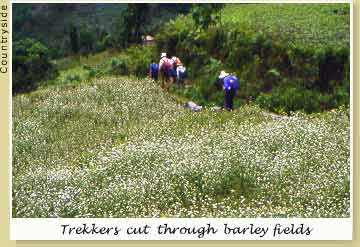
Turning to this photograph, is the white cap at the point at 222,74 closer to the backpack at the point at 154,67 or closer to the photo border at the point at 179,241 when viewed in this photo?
the backpack at the point at 154,67

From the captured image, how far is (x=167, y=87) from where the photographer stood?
15.2 metres

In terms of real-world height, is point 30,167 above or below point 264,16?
below

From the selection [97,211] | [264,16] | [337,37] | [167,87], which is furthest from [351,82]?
[97,211]

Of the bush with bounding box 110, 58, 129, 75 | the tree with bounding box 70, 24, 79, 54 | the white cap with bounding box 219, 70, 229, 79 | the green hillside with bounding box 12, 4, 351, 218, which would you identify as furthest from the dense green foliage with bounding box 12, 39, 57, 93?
the white cap with bounding box 219, 70, 229, 79

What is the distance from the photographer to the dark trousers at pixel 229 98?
14812 millimetres

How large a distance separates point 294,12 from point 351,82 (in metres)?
1.56

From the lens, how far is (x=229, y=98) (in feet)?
48.6

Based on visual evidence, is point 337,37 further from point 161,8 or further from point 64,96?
point 64,96

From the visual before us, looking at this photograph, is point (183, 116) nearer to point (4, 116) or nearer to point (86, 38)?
point (86, 38)

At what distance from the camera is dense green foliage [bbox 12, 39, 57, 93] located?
1423 centimetres

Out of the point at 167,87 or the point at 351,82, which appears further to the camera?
the point at 167,87

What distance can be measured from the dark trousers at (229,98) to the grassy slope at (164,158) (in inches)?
4.9

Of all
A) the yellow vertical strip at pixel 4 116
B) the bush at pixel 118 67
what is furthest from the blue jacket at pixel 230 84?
the yellow vertical strip at pixel 4 116

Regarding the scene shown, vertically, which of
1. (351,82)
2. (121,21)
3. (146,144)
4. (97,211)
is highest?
(121,21)
